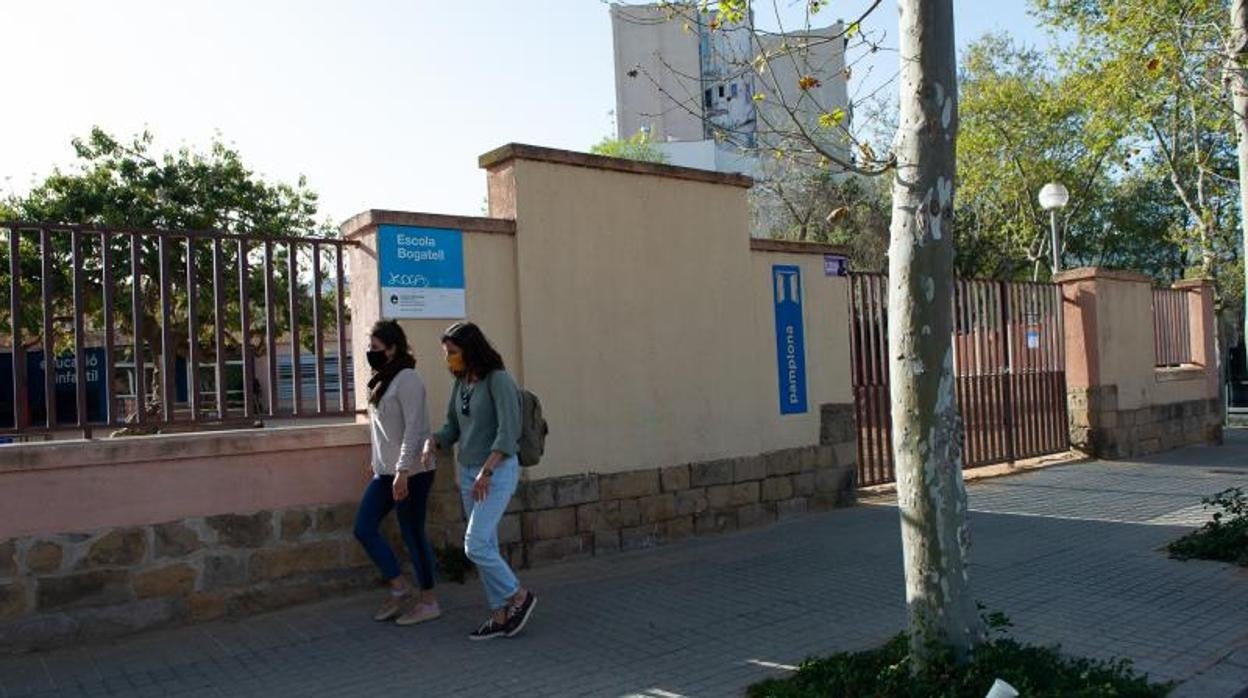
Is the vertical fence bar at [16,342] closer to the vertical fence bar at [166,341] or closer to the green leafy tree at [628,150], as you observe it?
the vertical fence bar at [166,341]

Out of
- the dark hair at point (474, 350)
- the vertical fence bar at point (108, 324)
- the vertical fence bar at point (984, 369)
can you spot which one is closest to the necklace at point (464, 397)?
the dark hair at point (474, 350)

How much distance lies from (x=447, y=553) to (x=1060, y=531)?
16.8 feet

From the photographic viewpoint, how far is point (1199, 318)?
15727 mm

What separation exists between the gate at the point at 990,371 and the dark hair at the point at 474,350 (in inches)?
220

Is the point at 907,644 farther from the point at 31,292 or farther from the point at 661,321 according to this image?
the point at 31,292

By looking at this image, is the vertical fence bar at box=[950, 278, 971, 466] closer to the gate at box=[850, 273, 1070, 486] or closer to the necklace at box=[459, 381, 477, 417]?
the gate at box=[850, 273, 1070, 486]

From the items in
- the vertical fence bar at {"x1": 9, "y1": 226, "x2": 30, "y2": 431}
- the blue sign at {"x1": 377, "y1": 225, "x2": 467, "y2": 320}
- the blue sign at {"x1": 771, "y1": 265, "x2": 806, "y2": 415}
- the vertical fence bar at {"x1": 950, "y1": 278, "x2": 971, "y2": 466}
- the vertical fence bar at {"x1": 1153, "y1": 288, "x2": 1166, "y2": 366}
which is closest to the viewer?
the vertical fence bar at {"x1": 9, "y1": 226, "x2": 30, "y2": 431}

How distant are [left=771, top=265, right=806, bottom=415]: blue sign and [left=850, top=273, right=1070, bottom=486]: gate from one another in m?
1.16

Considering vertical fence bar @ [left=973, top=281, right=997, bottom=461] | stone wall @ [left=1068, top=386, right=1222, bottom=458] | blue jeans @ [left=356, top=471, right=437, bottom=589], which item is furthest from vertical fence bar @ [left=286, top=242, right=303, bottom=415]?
stone wall @ [left=1068, top=386, right=1222, bottom=458]

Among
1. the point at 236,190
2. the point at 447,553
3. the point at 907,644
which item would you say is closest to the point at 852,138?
the point at 907,644

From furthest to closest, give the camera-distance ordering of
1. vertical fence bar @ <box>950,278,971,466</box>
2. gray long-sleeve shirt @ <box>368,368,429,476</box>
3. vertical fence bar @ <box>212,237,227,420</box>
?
vertical fence bar @ <box>950,278,971,466</box> → vertical fence bar @ <box>212,237,227,420</box> → gray long-sleeve shirt @ <box>368,368,429,476</box>

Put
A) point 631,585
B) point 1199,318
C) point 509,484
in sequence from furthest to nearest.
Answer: point 1199,318, point 631,585, point 509,484

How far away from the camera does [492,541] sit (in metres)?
5.32

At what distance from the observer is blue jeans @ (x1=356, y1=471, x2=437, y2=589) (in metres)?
A: 5.66
